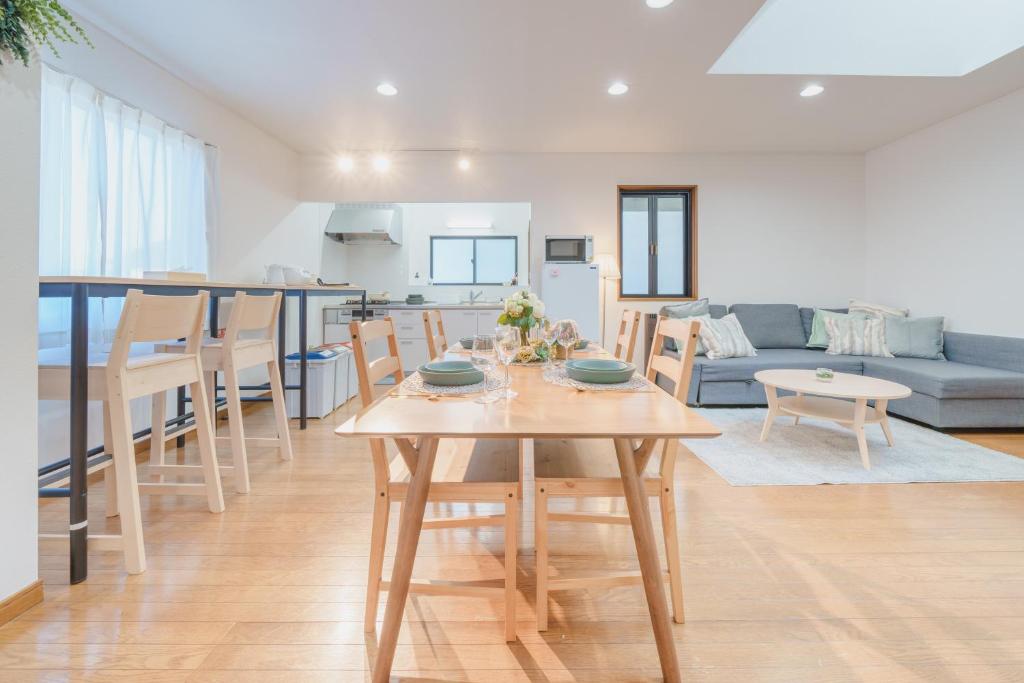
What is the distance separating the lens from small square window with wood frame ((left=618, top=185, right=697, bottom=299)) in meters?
5.27

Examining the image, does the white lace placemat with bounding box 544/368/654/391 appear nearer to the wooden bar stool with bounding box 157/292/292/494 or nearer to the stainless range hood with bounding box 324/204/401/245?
the wooden bar stool with bounding box 157/292/292/494

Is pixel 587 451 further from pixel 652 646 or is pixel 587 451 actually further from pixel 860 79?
pixel 860 79

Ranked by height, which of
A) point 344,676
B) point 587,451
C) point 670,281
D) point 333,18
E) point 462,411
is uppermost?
point 333,18

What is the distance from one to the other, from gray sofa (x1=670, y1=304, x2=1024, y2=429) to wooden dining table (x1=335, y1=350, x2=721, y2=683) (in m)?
3.06

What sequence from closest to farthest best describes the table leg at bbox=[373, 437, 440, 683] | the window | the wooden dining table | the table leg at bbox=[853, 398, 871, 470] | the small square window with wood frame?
the wooden dining table, the table leg at bbox=[373, 437, 440, 683], the table leg at bbox=[853, 398, 871, 470], the small square window with wood frame, the window

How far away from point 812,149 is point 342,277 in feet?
18.6

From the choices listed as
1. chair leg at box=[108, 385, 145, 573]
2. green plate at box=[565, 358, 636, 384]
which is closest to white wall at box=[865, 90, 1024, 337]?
green plate at box=[565, 358, 636, 384]

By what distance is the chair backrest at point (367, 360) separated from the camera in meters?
1.20

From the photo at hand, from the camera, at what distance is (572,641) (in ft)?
4.16

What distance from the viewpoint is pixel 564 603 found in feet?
4.69

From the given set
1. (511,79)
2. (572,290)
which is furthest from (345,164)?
(572,290)

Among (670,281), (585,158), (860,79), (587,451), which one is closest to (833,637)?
(587,451)

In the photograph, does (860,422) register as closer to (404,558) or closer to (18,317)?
(404,558)

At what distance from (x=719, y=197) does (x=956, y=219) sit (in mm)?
1944
